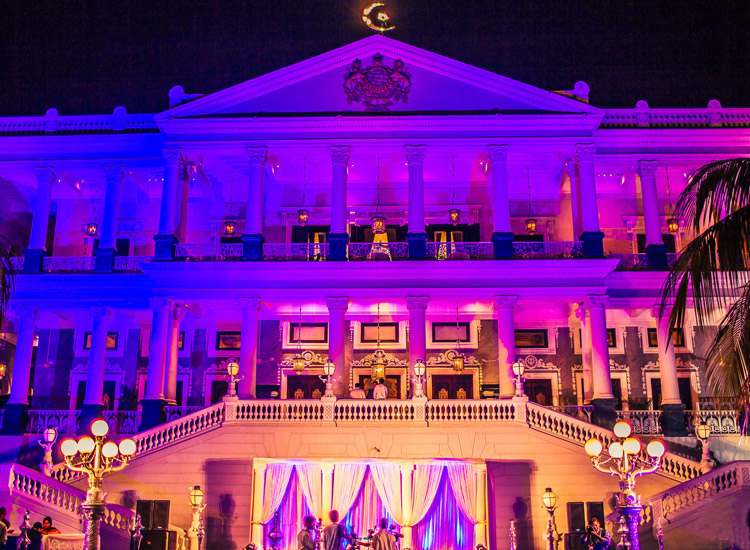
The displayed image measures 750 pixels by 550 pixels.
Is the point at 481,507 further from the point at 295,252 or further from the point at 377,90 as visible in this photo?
the point at 377,90

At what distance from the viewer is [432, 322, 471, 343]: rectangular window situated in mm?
32719

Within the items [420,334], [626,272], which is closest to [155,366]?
[420,334]

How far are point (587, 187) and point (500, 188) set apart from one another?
328 centimetres

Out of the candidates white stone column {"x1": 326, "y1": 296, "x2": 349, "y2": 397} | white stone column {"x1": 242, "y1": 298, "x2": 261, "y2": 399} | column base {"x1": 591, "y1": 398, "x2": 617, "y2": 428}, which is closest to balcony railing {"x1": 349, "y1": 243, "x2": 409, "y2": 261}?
white stone column {"x1": 326, "y1": 296, "x2": 349, "y2": 397}

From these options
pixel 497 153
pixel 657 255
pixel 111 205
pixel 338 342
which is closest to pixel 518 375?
pixel 338 342

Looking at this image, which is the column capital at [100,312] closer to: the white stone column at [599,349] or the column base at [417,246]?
the column base at [417,246]

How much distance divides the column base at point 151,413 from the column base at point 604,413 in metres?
15.0

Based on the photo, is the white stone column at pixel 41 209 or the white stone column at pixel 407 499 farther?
the white stone column at pixel 41 209

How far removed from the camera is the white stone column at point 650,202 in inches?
1172

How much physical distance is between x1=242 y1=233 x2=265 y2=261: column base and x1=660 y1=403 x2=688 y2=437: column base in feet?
51.0

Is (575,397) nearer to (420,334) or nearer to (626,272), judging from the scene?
(626,272)

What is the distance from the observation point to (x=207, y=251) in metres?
30.0

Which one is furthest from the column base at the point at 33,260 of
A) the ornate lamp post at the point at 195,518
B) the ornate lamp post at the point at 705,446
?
the ornate lamp post at the point at 705,446

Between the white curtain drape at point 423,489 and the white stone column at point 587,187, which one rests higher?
the white stone column at point 587,187
